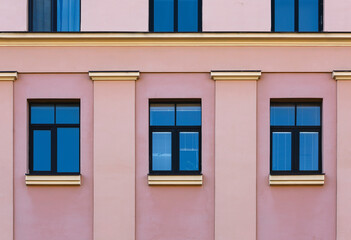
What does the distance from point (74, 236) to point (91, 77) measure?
381 centimetres

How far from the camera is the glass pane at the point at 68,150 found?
44.5 ft

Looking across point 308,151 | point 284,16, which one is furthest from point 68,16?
point 308,151

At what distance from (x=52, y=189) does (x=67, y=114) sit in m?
1.85

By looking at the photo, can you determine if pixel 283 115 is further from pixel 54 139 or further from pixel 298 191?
pixel 54 139

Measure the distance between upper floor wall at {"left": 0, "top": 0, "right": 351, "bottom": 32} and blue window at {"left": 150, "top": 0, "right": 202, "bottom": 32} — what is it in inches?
11.5

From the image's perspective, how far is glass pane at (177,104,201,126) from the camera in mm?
13539

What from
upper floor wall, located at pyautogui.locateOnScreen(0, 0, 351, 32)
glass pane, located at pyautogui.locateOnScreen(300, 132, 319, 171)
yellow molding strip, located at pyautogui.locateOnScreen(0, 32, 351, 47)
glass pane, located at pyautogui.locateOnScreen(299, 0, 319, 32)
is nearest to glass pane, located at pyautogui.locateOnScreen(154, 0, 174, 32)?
upper floor wall, located at pyautogui.locateOnScreen(0, 0, 351, 32)

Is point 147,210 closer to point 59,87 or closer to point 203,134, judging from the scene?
point 203,134

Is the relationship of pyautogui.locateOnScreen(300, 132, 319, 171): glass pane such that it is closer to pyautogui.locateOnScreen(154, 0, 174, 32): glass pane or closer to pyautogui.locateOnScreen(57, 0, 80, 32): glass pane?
pyautogui.locateOnScreen(154, 0, 174, 32): glass pane

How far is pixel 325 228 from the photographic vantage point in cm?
1317

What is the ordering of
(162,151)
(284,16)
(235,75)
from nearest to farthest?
(235,75)
(162,151)
(284,16)

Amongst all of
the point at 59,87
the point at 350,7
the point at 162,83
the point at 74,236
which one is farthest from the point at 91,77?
the point at 350,7

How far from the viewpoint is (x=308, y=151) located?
1352 cm

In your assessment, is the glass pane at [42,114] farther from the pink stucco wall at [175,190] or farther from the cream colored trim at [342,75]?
the cream colored trim at [342,75]
